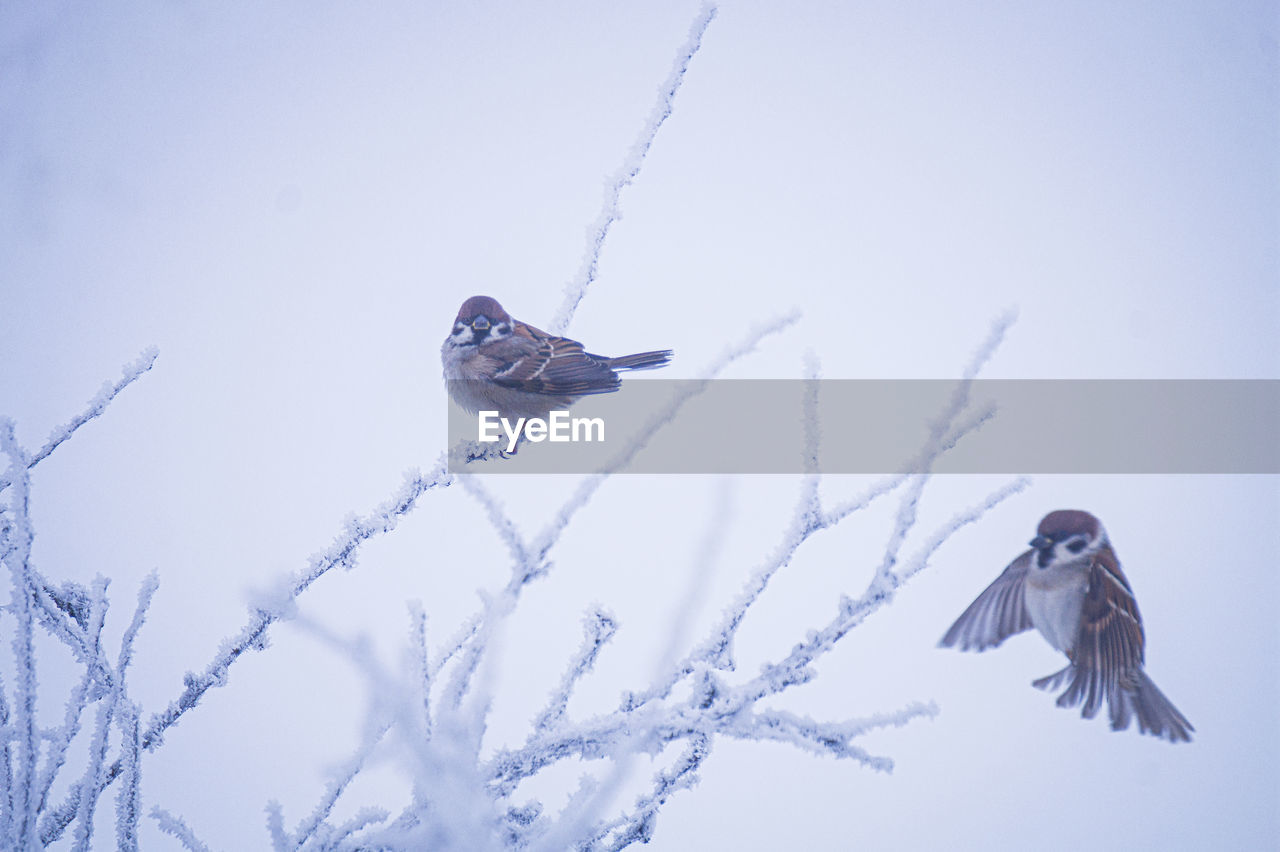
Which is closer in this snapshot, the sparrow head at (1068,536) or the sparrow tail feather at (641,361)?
the sparrow head at (1068,536)

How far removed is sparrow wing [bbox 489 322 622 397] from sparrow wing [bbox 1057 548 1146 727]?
2096 millimetres

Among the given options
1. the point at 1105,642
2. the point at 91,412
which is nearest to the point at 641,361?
the point at 1105,642

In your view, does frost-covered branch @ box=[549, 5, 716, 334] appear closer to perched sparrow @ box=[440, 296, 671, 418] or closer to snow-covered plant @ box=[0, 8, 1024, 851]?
snow-covered plant @ box=[0, 8, 1024, 851]

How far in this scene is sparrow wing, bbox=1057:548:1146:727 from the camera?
208cm

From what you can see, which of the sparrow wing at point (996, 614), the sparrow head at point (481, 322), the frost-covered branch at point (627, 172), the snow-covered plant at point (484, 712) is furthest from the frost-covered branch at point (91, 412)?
the sparrow head at point (481, 322)

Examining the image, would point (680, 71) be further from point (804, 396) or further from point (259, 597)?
point (259, 597)

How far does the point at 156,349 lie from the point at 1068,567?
8.01ft

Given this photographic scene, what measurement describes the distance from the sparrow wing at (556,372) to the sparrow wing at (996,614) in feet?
6.03

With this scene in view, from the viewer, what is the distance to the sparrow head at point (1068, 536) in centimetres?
238

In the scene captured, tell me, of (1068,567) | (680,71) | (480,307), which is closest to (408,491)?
(680,71)

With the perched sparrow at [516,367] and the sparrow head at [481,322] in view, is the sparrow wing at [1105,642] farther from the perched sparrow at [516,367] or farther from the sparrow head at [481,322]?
the sparrow head at [481,322]

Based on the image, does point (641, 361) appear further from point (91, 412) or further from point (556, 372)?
point (91, 412)

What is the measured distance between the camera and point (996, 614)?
2402 mm

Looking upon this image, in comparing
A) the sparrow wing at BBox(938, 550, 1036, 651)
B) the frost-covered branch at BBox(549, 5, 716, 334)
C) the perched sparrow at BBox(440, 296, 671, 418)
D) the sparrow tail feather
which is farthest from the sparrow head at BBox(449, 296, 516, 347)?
the sparrow wing at BBox(938, 550, 1036, 651)
